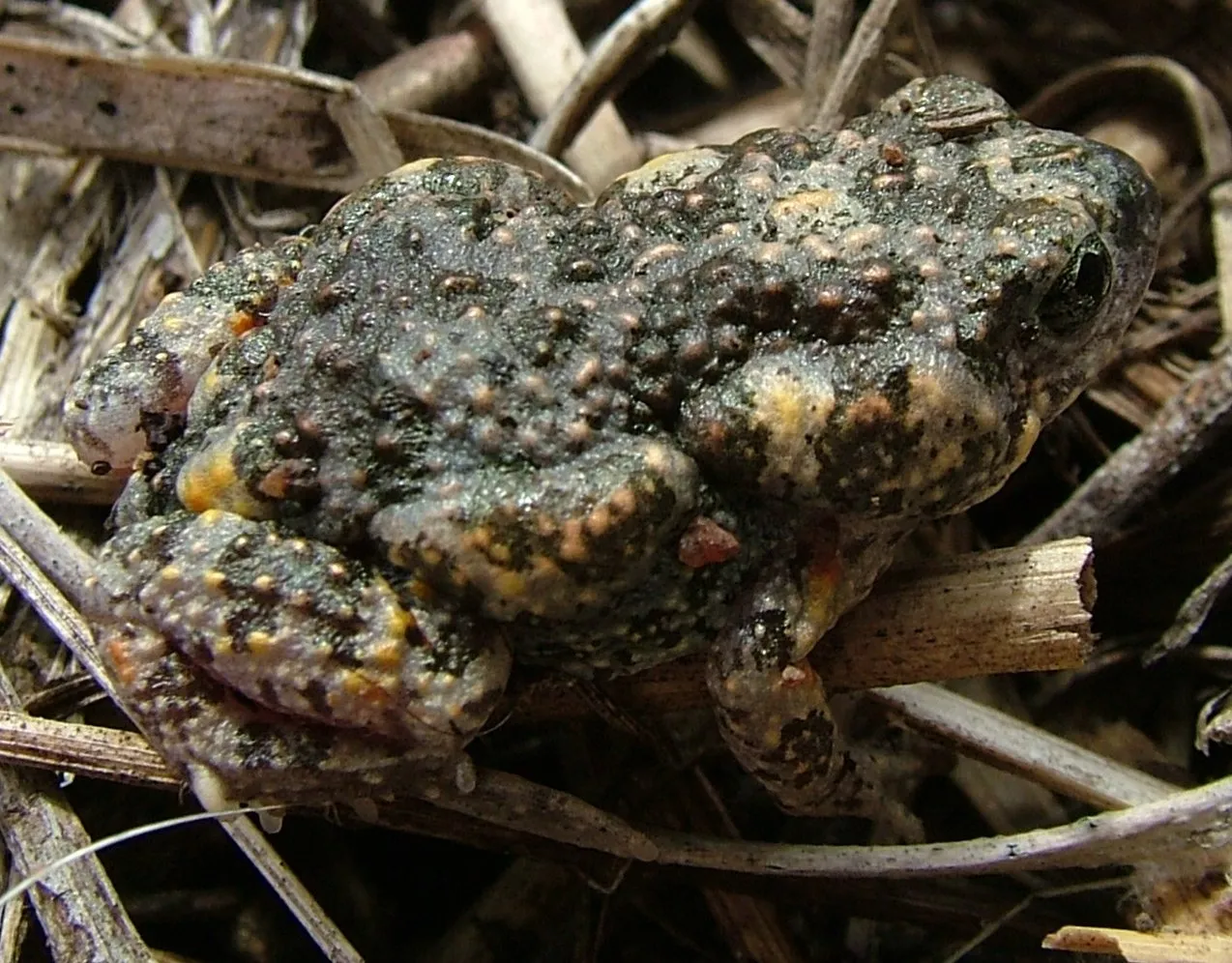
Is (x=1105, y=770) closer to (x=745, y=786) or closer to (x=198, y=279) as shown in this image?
(x=745, y=786)

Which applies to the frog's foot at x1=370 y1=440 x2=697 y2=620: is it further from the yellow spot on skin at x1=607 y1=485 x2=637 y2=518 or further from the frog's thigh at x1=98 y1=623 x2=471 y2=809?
the frog's thigh at x1=98 y1=623 x2=471 y2=809

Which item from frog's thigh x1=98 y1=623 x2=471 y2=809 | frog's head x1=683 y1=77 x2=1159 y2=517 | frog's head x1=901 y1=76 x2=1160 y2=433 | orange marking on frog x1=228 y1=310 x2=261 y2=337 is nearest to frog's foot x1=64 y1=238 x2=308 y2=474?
orange marking on frog x1=228 y1=310 x2=261 y2=337

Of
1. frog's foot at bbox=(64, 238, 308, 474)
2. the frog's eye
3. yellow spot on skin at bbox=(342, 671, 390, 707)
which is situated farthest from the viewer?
frog's foot at bbox=(64, 238, 308, 474)

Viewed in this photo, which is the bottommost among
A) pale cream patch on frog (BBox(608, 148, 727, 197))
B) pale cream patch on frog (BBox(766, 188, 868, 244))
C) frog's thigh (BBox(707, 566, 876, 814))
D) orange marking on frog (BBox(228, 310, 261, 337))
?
frog's thigh (BBox(707, 566, 876, 814))

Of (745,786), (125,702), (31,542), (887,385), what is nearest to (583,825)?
(745,786)

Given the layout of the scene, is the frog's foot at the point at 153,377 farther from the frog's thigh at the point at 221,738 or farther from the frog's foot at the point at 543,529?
the frog's foot at the point at 543,529

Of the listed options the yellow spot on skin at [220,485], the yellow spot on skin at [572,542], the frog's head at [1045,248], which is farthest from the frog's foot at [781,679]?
the yellow spot on skin at [220,485]
